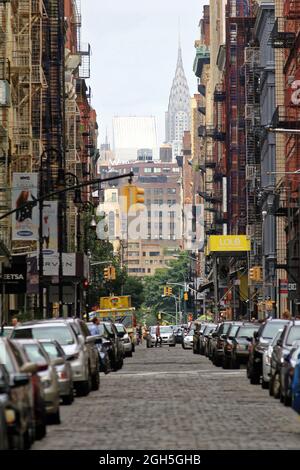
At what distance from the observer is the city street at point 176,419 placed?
72.0 ft

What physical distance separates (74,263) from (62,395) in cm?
5323

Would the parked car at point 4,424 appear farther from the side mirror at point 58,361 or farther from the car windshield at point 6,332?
the car windshield at point 6,332

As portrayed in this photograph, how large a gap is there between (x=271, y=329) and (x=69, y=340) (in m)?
7.43

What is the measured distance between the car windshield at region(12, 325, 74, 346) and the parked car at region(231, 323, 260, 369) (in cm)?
1310

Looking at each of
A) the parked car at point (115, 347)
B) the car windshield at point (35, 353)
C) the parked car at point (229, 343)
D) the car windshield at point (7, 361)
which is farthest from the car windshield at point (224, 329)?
the car windshield at point (7, 361)

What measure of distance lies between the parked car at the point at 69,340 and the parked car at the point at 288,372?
5.43 m

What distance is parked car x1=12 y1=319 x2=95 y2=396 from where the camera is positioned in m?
35.1

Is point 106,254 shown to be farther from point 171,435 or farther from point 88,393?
point 171,435

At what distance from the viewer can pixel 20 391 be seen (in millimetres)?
20266

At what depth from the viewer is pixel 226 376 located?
45875 millimetres

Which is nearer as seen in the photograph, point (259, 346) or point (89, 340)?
point (89, 340)

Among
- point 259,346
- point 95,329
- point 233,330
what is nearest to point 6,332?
point 95,329

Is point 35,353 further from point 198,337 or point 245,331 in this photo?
point 198,337

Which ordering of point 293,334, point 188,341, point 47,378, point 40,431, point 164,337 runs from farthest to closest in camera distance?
point 164,337 < point 188,341 < point 293,334 < point 47,378 < point 40,431
